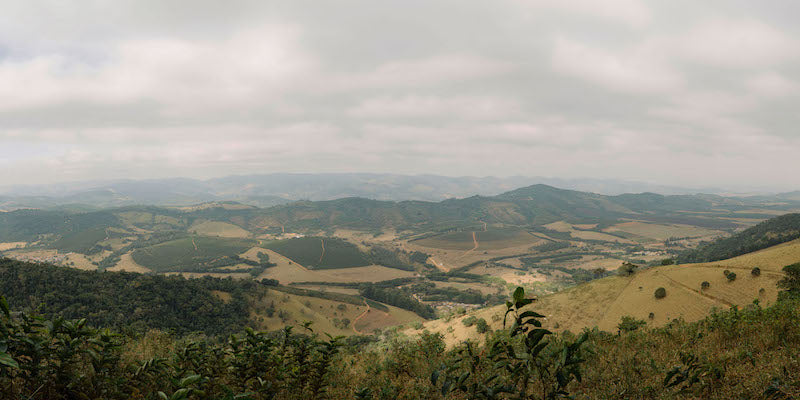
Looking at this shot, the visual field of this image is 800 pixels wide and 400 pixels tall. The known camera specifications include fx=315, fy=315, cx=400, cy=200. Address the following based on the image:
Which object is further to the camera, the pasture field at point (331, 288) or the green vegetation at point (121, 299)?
the pasture field at point (331, 288)

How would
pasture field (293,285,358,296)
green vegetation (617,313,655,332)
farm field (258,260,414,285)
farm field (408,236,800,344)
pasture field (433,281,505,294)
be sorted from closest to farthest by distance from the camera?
green vegetation (617,313,655,332) < farm field (408,236,800,344) < pasture field (433,281,505,294) < pasture field (293,285,358,296) < farm field (258,260,414,285)

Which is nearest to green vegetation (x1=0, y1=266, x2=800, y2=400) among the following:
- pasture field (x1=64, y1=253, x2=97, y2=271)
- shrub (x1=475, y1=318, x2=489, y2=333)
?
shrub (x1=475, y1=318, x2=489, y2=333)

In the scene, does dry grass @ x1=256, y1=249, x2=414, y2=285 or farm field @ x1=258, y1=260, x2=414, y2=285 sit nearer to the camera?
farm field @ x1=258, y1=260, x2=414, y2=285

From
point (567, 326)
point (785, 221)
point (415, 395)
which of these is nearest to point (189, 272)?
point (567, 326)

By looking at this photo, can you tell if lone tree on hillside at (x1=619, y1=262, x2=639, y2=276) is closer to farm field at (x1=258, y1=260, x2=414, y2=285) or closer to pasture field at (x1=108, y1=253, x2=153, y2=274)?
Answer: farm field at (x1=258, y1=260, x2=414, y2=285)

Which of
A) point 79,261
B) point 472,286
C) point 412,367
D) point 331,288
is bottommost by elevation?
point 79,261

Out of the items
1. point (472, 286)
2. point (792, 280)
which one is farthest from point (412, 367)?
point (472, 286)

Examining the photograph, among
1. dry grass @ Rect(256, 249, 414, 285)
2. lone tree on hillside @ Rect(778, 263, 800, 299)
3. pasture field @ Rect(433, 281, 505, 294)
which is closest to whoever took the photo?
lone tree on hillside @ Rect(778, 263, 800, 299)

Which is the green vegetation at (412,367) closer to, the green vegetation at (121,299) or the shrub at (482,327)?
the shrub at (482,327)

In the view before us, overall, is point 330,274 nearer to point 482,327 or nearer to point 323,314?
point 323,314

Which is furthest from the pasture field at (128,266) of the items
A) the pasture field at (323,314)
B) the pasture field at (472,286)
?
the pasture field at (472,286)

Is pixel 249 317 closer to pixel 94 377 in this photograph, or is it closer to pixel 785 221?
pixel 94 377

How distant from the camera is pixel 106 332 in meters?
6.68

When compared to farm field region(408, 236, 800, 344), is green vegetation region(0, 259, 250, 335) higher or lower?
lower
